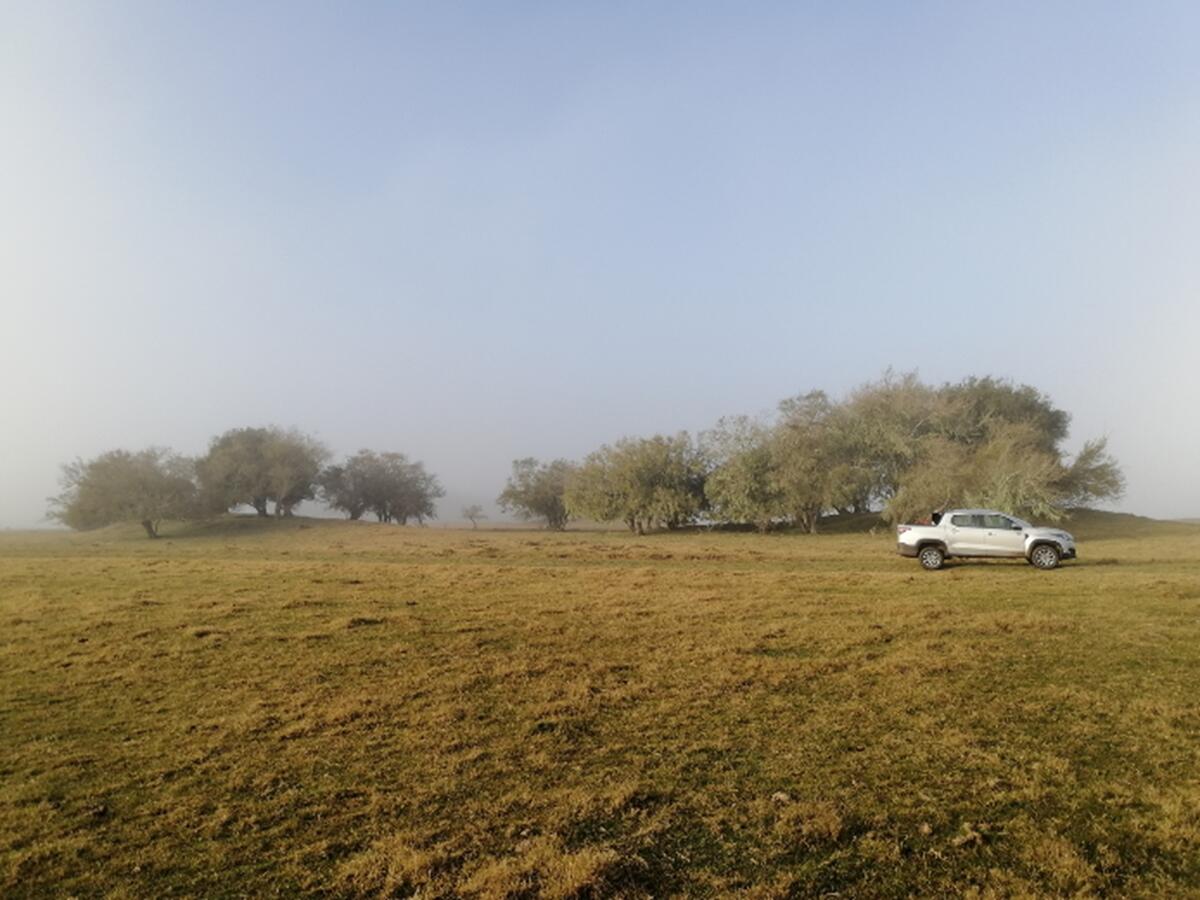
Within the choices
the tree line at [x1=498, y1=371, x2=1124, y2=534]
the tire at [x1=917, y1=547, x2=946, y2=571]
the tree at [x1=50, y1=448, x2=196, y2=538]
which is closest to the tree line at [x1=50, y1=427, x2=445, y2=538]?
the tree at [x1=50, y1=448, x2=196, y2=538]

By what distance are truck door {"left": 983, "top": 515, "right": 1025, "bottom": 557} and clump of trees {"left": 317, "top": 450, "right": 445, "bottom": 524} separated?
72.6 metres

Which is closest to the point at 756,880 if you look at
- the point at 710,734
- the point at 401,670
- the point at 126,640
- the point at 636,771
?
the point at 636,771

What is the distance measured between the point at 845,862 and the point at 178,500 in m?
74.7

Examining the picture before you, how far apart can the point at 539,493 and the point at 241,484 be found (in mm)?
31684

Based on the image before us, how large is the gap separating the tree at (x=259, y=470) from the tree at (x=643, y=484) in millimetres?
31778

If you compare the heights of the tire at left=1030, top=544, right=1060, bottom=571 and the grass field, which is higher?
the tire at left=1030, top=544, right=1060, bottom=571

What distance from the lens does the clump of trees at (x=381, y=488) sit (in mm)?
83438

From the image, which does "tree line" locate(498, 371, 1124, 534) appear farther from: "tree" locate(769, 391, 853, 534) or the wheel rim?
the wheel rim

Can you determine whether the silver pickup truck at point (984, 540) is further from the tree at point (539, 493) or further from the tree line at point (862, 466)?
the tree at point (539, 493)

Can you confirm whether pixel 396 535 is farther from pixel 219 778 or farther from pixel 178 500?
pixel 219 778

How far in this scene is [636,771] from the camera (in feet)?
22.5

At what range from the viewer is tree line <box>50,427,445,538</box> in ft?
215

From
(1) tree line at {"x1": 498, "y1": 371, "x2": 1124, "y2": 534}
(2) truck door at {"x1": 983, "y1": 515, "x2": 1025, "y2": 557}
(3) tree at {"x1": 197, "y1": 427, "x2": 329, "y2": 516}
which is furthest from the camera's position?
A: (3) tree at {"x1": 197, "y1": 427, "x2": 329, "y2": 516}

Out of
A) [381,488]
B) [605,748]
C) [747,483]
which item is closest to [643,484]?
[747,483]
